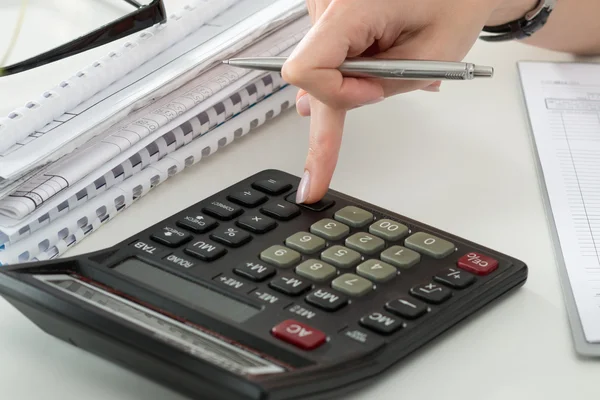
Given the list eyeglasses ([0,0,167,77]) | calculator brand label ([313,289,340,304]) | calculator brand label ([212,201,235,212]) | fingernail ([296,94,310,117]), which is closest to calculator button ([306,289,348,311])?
calculator brand label ([313,289,340,304])

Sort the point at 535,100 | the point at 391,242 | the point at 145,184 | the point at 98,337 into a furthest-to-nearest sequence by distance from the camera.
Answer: the point at 535,100
the point at 145,184
the point at 391,242
the point at 98,337

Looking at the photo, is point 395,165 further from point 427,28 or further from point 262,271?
point 262,271

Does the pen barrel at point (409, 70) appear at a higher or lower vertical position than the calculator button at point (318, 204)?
higher

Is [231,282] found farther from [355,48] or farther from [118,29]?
[118,29]

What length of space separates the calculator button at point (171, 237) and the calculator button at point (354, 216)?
0.30ft

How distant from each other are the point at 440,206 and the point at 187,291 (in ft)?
0.71

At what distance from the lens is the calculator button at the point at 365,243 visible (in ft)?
1.60

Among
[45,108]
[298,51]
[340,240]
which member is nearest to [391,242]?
[340,240]

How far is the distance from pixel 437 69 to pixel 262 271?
0.55 ft

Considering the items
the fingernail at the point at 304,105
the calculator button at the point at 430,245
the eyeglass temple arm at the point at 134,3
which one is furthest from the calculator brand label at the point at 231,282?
the eyeglass temple arm at the point at 134,3

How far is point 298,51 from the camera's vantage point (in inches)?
21.0

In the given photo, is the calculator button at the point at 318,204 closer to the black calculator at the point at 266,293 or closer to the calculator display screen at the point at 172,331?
the black calculator at the point at 266,293

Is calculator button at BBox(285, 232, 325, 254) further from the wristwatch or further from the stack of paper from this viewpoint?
the wristwatch

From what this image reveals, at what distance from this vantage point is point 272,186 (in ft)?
1.82
